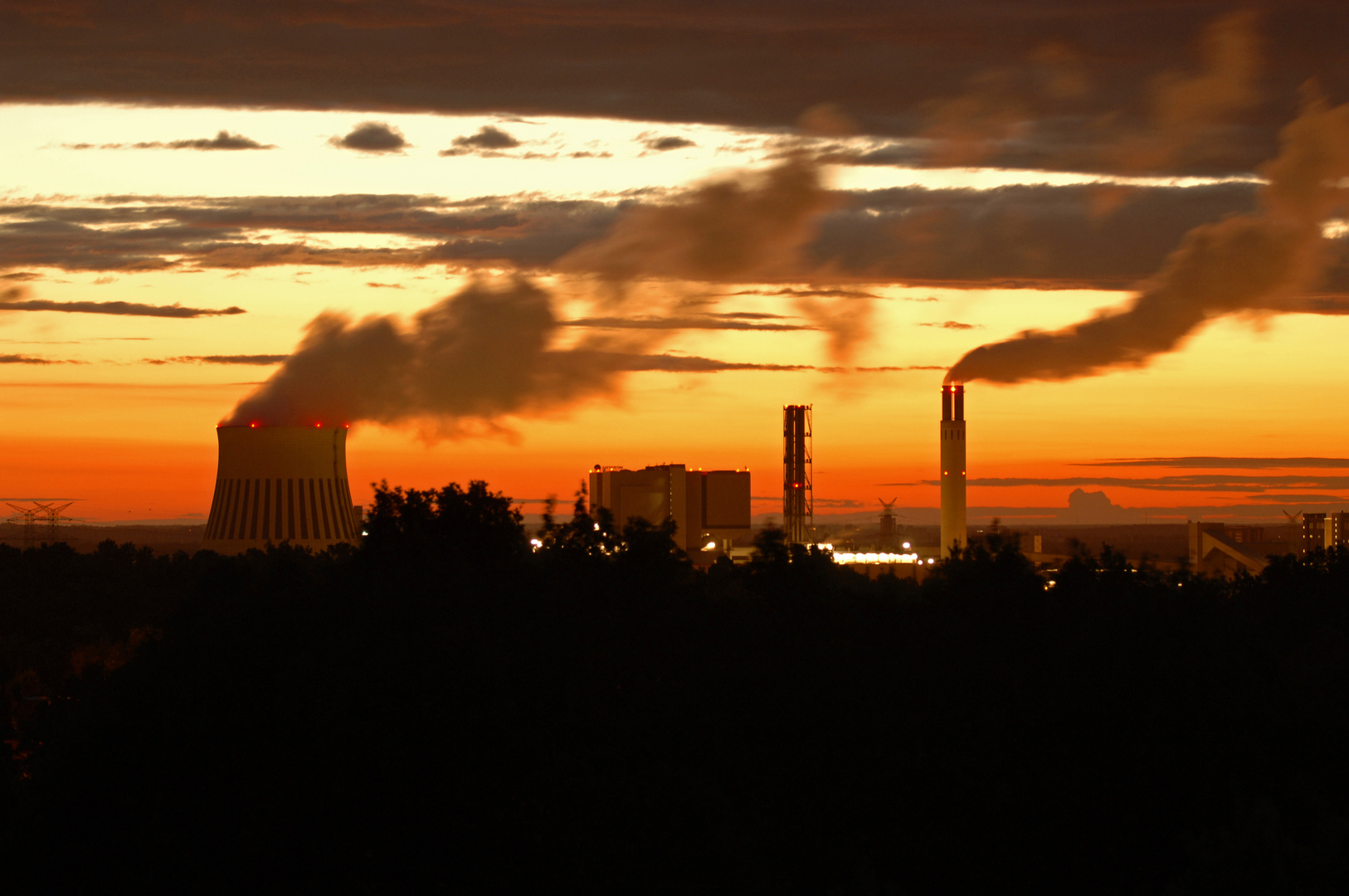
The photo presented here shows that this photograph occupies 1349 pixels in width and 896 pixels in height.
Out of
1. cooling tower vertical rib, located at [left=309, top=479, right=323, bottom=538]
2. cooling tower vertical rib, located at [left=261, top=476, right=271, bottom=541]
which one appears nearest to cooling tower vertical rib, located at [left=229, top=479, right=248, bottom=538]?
cooling tower vertical rib, located at [left=261, top=476, right=271, bottom=541]

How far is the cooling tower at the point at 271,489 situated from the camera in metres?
44.1

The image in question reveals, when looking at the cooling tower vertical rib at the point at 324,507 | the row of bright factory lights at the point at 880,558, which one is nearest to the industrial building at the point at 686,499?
the row of bright factory lights at the point at 880,558

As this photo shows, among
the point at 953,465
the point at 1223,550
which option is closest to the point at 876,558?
the point at 953,465

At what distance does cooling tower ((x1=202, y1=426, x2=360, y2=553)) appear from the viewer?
145 feet

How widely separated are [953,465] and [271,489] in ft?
96.0

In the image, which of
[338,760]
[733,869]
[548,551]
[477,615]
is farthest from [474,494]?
[733,869]

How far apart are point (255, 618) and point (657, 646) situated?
4626 mm

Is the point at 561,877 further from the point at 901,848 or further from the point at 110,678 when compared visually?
the point at 110,678

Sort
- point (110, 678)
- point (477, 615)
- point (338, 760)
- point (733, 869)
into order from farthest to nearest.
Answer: point (110, 678)
point (477, 615)
point (338, 760)
point (733, 869)

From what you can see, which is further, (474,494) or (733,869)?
(474,494)

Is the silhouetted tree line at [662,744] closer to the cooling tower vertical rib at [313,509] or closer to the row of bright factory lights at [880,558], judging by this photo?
the cooling tower vertical rib at [313,509]

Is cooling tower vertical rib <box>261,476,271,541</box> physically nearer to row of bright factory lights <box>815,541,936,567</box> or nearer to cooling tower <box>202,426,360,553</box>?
cooling tower <box>202,426,360,553</box>

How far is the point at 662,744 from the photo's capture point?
1570 cm

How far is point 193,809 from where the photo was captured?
1531cm
